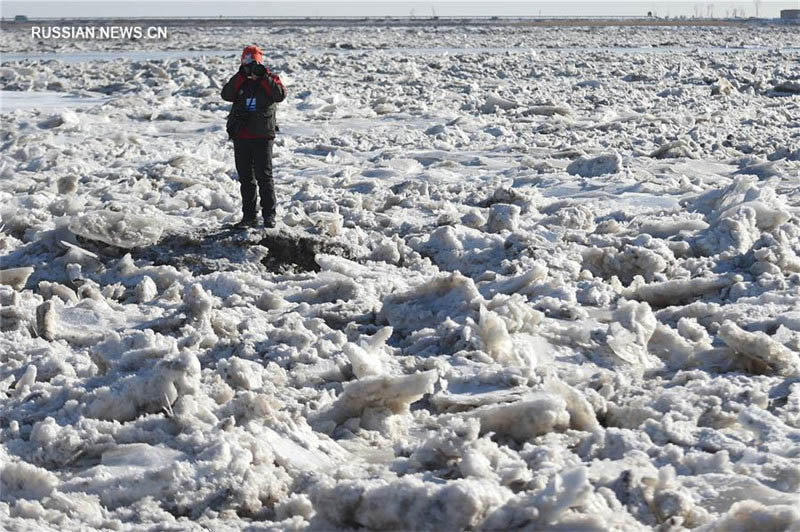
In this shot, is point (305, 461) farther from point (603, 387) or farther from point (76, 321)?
point (76, 321)

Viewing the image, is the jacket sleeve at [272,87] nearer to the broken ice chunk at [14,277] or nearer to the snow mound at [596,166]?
the broken ice chunk at [14,277]

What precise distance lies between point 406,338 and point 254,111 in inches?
94.9

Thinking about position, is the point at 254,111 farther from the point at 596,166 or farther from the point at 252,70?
the point at 596,166

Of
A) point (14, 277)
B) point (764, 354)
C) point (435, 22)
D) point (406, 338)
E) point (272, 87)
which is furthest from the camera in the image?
point (435, 22)

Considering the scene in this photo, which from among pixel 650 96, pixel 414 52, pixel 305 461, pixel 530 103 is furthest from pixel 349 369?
pixel 414 52

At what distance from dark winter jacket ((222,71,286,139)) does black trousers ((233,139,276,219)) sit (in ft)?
0.31

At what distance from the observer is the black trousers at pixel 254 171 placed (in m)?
6.88

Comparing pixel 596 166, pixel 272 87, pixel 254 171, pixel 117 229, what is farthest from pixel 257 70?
pixel 596 166

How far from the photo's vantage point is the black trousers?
6879mm

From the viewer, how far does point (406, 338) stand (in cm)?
521

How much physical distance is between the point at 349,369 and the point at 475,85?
14116 millimetres

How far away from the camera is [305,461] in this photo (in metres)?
3.73

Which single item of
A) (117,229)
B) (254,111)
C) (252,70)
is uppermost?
(252,70)

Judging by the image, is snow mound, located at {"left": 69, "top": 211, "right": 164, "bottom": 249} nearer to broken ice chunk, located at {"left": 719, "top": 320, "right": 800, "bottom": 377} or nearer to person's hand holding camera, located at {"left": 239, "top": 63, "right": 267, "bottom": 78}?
person's hand holding camera, located at {"left": 239, "top": 63, "right": 267, "bottom": 78}
